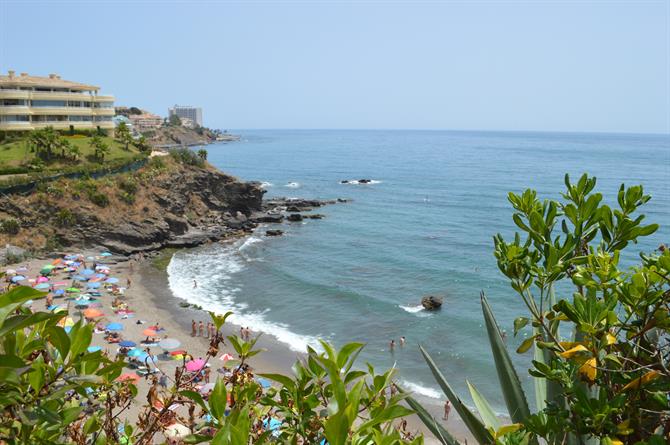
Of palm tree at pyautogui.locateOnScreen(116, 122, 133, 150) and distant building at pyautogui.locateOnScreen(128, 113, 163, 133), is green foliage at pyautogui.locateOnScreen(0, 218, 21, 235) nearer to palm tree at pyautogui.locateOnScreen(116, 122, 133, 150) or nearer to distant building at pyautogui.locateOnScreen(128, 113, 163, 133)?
palm tree at pyautogui.locateOnScreen(116, 122, 133, 150)

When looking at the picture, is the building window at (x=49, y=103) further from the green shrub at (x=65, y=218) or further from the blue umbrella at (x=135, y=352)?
the blue umbrella at (x=135, y=352)

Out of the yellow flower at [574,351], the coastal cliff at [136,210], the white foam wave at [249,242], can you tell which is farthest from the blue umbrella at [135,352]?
the yellow flower at [574,351]

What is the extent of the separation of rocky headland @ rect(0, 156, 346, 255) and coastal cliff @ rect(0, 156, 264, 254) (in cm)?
6

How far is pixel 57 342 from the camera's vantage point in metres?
2.21

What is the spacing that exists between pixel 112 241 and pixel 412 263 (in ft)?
75.4

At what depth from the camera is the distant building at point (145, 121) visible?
131750mm

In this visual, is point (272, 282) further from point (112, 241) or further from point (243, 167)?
point (243, 167)

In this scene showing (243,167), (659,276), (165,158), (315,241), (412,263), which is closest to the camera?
(659,276)

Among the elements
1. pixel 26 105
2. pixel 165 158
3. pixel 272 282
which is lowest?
pixel 272 282

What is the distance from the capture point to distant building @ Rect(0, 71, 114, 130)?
47031mm

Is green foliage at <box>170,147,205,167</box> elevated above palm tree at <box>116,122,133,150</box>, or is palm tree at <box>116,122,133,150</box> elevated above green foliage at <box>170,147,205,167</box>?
palm tree at <box>116,122,133,150</box>

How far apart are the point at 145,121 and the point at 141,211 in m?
107

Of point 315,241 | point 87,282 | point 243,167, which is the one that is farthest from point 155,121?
point 87,282

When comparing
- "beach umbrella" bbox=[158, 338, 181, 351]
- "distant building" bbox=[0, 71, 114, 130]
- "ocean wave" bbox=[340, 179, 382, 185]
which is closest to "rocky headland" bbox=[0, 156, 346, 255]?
"distant building" bbox=[0, 71, 114, 130]
